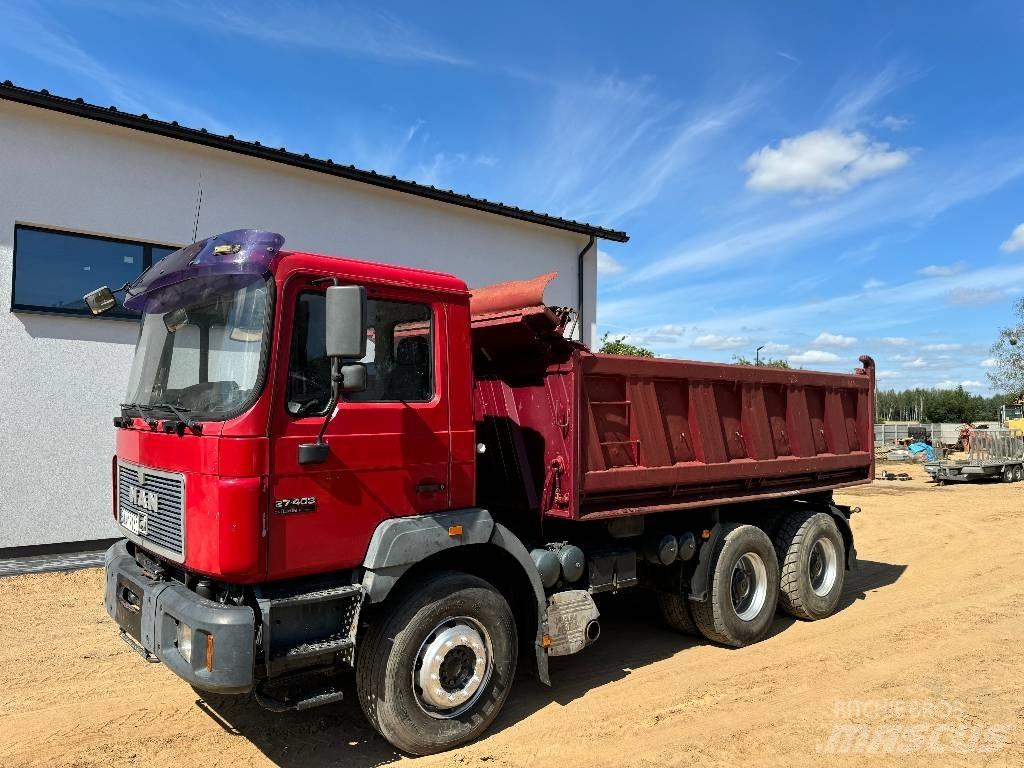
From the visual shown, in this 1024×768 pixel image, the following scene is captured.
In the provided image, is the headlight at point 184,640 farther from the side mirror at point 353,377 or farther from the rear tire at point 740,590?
the rear tire at point 740,590

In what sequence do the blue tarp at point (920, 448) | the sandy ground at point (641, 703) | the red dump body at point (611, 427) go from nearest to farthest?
the sandy ground at point (641, 703) → the red dump body at point (611, 427) → the blue tarp at point (920, 448)

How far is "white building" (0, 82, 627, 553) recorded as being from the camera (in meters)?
8.28

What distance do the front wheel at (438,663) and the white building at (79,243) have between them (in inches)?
241

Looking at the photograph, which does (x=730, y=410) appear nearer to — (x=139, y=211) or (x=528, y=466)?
(x=528, y=466)

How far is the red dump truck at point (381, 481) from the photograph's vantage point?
3.63 m

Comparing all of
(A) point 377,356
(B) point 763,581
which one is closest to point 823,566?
(B) point 763,581

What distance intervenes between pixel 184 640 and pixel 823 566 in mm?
6088

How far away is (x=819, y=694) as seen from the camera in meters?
5.07

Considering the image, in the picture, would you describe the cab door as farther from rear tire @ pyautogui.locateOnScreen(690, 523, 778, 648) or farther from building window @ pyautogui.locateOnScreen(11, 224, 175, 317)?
building window @ pyautogui.locateOnScreen(11, 224, 175, 317)

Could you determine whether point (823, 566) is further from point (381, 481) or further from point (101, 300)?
point (101, 300)

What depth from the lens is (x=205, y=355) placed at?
4.02m

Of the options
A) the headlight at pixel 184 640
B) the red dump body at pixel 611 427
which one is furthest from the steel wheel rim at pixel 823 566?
the headlight at pixel 184 640

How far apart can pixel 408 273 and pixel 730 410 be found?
10.6 feet

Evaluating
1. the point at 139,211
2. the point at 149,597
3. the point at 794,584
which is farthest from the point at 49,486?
the point at 794,584
